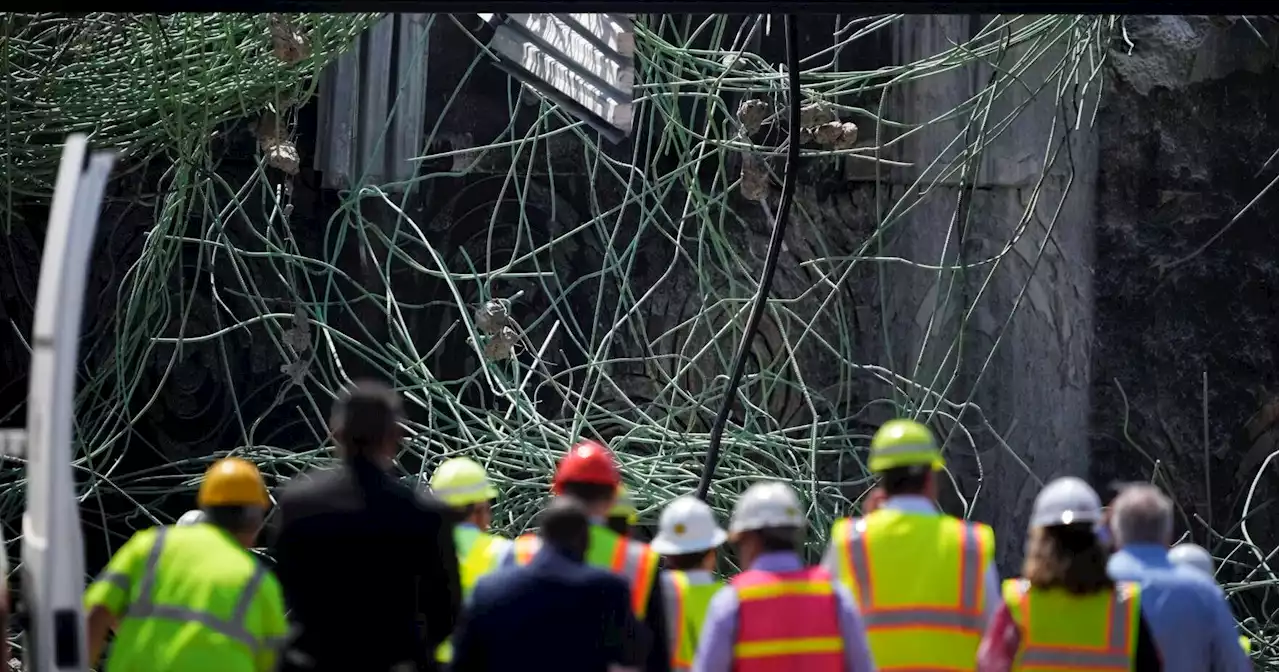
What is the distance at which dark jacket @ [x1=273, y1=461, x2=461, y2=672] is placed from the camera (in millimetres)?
3984

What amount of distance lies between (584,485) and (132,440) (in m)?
5.00

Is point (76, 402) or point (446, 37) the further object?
point (446, 37)

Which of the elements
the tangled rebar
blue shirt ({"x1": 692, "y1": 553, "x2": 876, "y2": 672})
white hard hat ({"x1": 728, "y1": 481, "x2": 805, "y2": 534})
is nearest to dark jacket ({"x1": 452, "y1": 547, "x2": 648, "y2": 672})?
blue shirt ({"x1": 692, "y1": 553, "x2": 876, "y2": 672})

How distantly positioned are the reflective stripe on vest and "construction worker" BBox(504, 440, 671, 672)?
633 mm

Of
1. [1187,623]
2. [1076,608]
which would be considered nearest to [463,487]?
[1076,608]

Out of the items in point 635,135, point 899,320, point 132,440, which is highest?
point 635,135

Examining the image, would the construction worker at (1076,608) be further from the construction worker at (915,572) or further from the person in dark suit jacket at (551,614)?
the person in dark suit jacket at (551,614)

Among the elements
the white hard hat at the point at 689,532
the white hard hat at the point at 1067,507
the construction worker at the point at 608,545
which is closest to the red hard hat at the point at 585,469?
the construction worker at the point at 608,545

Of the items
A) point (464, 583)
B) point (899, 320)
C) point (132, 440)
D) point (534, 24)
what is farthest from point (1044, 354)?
point (464, 583)

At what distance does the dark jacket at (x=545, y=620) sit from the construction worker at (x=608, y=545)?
465 mm

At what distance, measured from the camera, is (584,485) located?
169 inches

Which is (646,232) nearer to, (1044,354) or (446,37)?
(446,37)

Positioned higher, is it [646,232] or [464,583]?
[646,232]

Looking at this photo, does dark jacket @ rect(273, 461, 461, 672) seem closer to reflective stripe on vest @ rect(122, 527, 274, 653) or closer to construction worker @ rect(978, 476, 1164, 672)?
reflective stripe on vest @ rect(122, 527, 274, 653)
